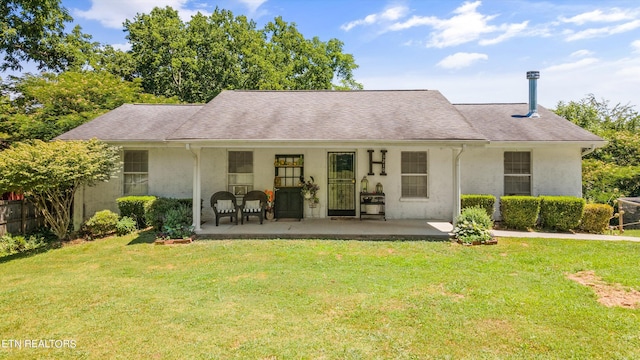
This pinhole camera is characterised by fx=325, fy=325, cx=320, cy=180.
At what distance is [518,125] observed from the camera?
408 inches

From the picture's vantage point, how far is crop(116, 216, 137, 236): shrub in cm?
907

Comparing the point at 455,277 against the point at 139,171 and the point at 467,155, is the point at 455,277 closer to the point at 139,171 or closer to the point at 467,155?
the point at 467,155

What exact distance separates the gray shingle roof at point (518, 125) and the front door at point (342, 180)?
165 inches

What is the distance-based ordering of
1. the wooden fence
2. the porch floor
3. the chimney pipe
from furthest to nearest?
the chimney pipe
the wooden fence
the porch floor

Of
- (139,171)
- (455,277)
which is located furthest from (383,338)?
(139,171)

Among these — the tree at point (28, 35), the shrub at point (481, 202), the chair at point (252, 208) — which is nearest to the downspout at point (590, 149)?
the shrub at point (481, 202)

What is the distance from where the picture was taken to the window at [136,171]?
10328 mm

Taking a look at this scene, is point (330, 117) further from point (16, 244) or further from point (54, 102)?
point (54, 102)

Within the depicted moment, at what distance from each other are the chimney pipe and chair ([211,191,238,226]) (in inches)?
402

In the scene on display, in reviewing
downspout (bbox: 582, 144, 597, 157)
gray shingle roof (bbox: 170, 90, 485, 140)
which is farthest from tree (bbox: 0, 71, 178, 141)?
downspout (bbox: 582, 144, 597, 157)

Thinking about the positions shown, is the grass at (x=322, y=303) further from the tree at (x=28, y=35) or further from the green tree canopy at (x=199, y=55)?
the green tree canopy at (x=199, y=55)

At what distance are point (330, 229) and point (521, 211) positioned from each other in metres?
5.29

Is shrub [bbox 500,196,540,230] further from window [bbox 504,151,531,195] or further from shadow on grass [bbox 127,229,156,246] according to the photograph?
shadow on grass [bbox 127,229,156,246]

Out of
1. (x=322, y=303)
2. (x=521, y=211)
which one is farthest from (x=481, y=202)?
(x=322, y=303)
